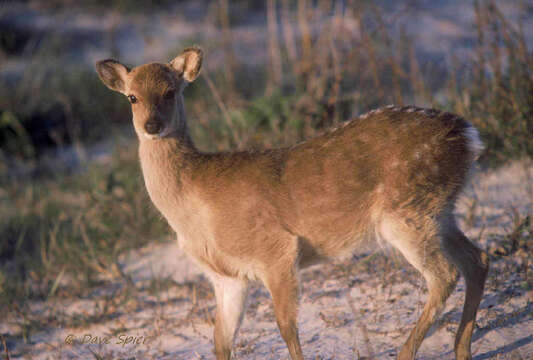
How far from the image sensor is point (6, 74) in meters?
11.1

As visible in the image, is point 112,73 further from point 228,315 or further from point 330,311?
point 330,311

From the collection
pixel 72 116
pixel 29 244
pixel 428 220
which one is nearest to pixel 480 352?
pixel 428 220

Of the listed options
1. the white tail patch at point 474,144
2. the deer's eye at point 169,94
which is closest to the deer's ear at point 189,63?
the deer's eye at point 169,94

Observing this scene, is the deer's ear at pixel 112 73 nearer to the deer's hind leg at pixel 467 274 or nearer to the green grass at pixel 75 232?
the green grass at pixel 75 232

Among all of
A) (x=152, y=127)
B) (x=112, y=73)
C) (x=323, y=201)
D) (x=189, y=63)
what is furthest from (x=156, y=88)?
(x=323, y=201)

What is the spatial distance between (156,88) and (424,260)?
7.05 ft

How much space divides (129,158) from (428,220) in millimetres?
5124

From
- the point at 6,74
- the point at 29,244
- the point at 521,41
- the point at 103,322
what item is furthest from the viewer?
the point at 6,74

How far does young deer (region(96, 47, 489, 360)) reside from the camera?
3498mm

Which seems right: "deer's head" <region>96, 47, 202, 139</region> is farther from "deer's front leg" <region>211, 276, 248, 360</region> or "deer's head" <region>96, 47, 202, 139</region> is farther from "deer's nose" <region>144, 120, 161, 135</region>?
"deer's front leg" <region>211, 276, 248, 360</region>

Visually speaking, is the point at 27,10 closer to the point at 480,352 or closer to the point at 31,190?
the point at 31,190

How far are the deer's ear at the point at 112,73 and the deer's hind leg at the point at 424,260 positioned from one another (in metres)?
2.20

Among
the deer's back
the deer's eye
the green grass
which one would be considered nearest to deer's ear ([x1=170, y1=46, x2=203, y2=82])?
the deer's eye

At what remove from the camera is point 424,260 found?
3.50m
